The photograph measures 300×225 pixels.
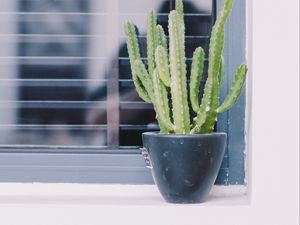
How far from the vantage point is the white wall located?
1.30 meters

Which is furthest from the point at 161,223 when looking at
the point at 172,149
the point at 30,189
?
the point at 30,189

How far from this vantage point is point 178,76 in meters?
1.32

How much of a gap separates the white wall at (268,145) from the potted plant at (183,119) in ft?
0.18

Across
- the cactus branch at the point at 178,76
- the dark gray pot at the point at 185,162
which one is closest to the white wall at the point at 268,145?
the dark gray pot at the point at 185,162

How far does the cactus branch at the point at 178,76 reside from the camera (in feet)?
4.29

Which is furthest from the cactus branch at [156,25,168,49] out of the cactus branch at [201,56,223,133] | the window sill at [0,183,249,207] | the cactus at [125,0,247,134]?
the window sill at [0,183,249,207]


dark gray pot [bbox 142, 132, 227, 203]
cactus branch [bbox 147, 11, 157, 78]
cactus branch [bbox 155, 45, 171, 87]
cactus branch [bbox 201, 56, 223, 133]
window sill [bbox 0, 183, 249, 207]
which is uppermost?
cactus branch [bbox 147, 11, 157, 78]

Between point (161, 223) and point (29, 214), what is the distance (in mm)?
325

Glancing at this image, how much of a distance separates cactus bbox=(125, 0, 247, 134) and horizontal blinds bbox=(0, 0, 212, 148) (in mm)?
231

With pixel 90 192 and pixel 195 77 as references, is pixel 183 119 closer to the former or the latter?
pixel 195 77

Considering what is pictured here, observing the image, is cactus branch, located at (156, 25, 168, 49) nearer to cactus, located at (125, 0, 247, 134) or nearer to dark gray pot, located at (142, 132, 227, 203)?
cactus, located at (125, 0, 247, 134)

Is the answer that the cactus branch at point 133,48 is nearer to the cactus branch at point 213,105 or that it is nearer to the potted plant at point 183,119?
the potted plant at point 183,119

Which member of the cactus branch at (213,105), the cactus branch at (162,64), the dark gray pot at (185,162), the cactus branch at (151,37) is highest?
the cactus branch at (151,37)

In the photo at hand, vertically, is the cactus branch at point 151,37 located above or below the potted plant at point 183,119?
above
